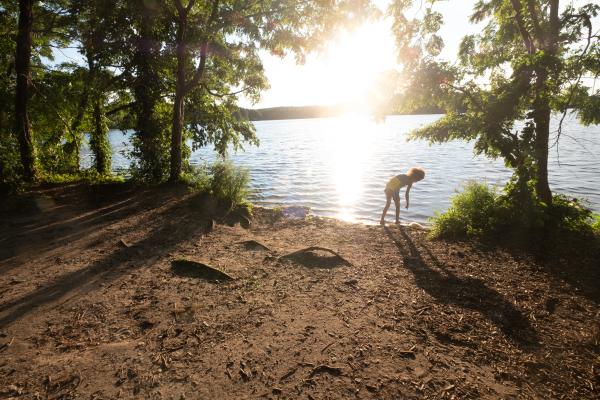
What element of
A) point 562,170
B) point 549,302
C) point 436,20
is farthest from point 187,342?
point 562,170

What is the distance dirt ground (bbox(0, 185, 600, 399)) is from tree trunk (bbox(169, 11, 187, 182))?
536cm

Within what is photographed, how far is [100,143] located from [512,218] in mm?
17302

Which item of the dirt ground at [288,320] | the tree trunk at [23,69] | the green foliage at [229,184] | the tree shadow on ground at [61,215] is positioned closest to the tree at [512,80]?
the dirt ground at [288,320]

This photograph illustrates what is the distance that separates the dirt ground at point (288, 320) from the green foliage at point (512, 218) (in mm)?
786

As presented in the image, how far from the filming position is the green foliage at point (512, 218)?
7.27 m

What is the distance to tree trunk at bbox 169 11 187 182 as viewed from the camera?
11109 millimetres

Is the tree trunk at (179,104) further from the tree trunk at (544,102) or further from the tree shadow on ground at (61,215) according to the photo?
the tree trunk at (544,102)

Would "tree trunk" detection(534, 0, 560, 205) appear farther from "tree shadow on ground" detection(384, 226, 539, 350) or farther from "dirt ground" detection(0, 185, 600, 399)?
"tree shadow on ground" detection(384, 226, 539, 350)

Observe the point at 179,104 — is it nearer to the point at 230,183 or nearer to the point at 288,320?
the point at 230,183

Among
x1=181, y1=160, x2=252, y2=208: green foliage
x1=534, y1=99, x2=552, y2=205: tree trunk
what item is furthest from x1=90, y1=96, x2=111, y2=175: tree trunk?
x1=534, y1=99, x2=552, y2=205: tree trunk

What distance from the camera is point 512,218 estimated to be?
7676 mm

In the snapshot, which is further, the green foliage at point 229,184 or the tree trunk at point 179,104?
the tree trunk at point 179,104

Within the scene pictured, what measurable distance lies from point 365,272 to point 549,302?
10.0ft

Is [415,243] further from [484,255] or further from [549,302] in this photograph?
[549,302]
